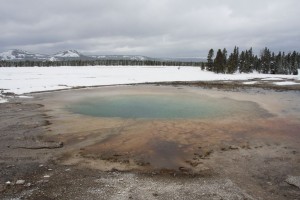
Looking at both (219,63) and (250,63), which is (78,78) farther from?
(250,63)

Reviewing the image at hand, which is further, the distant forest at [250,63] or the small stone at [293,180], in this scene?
the distant forest at [250,63]

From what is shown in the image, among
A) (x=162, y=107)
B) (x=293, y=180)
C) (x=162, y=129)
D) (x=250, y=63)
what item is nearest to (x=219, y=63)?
(x=250, y=63)

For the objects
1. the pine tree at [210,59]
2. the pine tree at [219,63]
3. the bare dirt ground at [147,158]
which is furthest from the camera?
the pine tree at [210,59]

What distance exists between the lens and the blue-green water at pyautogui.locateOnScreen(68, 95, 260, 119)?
25484 millimetres

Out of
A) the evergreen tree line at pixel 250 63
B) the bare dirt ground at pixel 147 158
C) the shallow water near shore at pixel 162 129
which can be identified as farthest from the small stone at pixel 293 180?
the evergreen tree line at pixel 250 63

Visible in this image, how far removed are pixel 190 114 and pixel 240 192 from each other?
14.7 m

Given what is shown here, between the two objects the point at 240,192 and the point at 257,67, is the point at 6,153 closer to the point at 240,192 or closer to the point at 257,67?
the point at 240,192

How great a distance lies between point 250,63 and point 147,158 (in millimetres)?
91235

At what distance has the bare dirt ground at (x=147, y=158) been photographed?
11.2 metres

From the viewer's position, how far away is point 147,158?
14.7 m

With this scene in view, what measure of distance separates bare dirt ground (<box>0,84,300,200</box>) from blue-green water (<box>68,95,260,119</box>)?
238cm

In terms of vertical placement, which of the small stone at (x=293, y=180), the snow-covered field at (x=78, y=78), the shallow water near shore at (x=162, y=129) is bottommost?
the small stone at (x=293, y=180)

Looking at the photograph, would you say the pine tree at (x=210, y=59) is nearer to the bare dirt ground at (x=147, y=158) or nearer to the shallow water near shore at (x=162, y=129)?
the shallow water near shore at (x=162, y=129)

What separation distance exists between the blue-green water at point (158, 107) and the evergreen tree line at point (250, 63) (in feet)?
182
